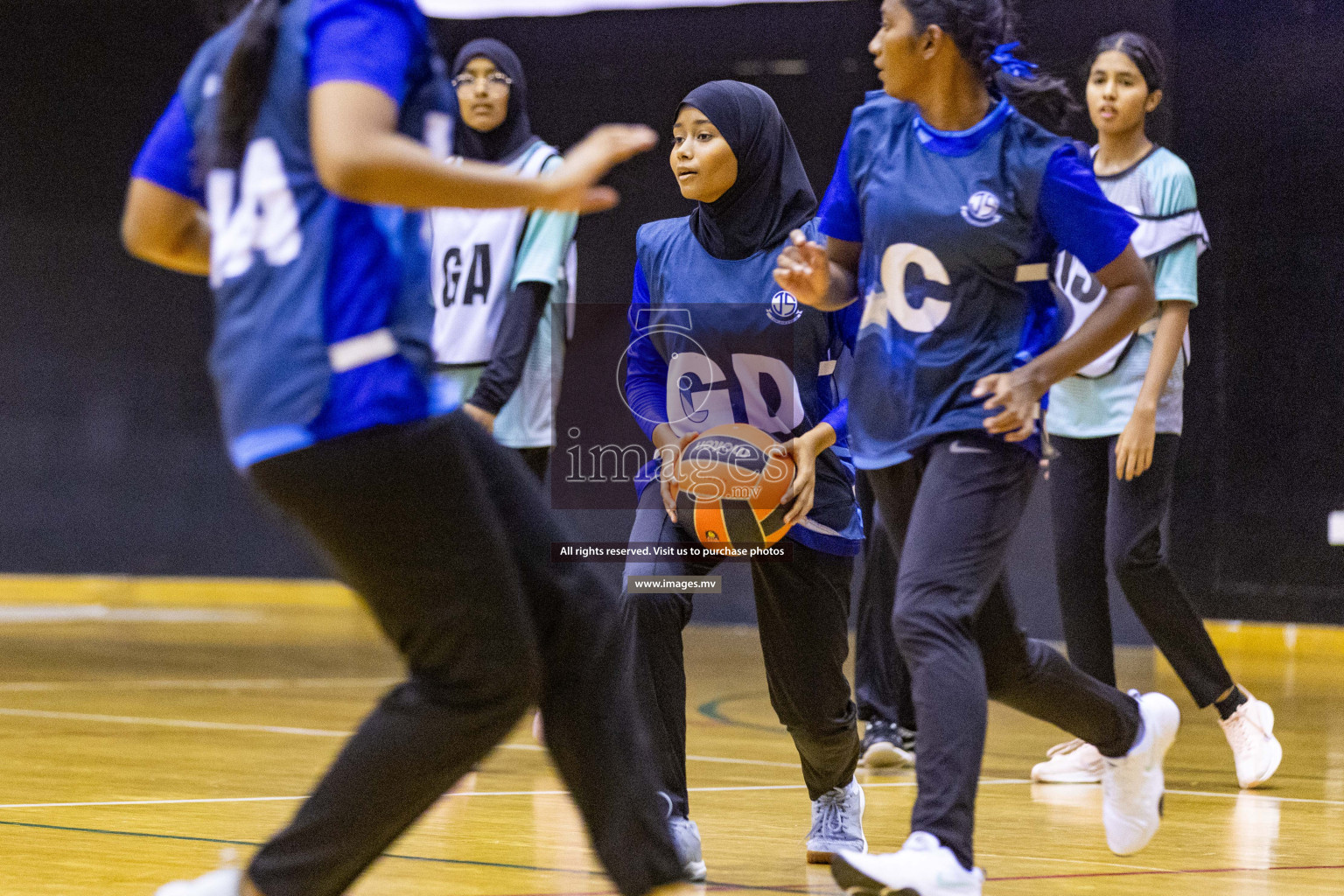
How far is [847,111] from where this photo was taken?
827 centimetres

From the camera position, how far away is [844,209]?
107 inches

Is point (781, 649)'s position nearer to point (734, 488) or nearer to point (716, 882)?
point (734, 488)

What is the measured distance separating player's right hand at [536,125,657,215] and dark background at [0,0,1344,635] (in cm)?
472

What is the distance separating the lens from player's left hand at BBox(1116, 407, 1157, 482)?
13.2 feet

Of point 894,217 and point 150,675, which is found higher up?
point 894,217

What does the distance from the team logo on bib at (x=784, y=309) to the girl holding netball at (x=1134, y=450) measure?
53.1 inches

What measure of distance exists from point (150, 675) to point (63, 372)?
4274 millimetres

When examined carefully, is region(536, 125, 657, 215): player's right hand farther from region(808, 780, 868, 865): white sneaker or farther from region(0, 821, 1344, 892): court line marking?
region(808, 780, 868, 865): white sneaker

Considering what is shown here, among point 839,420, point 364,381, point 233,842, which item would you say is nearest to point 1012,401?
point 839,420

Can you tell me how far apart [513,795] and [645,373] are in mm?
1159

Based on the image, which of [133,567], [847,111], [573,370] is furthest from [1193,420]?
[133,567]

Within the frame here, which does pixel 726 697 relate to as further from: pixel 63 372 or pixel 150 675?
pixel 63 372

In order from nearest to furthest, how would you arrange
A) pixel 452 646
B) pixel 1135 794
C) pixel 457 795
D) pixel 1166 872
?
1. pixel 452 646
2. pixel 1135 794
3. pixel 1166 872
4. pixel 457 795

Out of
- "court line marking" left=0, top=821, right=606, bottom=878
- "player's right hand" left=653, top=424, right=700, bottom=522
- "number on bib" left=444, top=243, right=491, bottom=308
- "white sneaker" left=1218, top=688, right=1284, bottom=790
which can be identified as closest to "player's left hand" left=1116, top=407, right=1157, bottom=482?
"white sneaker" left=1218, top=688, right=1284, bottom=790
